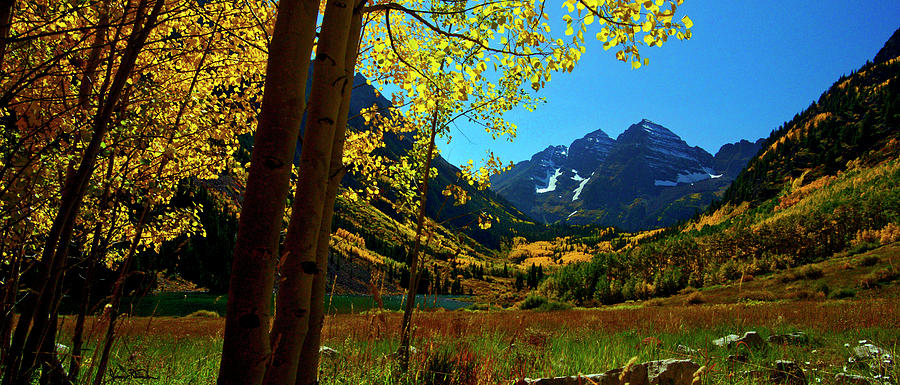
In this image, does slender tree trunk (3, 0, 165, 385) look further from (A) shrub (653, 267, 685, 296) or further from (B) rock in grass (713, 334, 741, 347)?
(A) shrub (653, 267, 685, 296)

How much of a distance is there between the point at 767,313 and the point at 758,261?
27.6 metres

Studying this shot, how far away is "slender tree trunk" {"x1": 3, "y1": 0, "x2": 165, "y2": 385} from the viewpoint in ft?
7.11

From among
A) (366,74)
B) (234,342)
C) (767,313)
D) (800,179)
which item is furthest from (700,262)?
(800,179)

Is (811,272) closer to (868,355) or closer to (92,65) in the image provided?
(868,355)

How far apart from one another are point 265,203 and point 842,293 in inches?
1212

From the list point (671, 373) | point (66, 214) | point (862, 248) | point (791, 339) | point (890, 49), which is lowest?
point (671, 373)

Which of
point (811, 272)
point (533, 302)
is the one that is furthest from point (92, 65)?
point (533, 302)

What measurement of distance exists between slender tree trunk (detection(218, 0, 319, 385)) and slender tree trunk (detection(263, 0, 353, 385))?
41 cm

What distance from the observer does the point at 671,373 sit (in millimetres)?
3521

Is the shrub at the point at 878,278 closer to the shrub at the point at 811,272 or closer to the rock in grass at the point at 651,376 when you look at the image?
the shrub at the point at 811,272

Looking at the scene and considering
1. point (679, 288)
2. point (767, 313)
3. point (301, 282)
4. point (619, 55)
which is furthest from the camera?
point (679, 288)

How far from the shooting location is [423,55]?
417cm

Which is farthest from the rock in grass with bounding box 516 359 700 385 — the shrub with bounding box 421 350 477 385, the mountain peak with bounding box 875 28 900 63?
the mountain peak with bounding box 875 28 900 63

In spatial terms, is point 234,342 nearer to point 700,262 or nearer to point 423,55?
point 423,55
